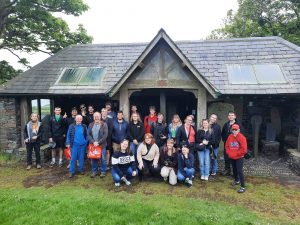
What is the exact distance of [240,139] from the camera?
6941 mm

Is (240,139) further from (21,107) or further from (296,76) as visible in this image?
(21,107)

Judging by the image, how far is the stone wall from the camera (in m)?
10.8

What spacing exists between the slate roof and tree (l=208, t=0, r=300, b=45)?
7.72 m

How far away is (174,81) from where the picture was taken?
29.9 feet

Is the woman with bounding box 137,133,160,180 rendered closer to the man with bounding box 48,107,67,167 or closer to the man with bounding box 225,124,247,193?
the man with bounding box 225,124,247,193

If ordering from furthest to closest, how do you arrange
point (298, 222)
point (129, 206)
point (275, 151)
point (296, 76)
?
point (275, 151) → point (296, 76) → point (129, 206) → point (298, 222)

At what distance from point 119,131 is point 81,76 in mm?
4241

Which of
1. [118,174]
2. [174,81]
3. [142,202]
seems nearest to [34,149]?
[118,174]

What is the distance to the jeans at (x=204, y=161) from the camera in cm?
769

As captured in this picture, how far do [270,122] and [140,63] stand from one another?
22.0 ft

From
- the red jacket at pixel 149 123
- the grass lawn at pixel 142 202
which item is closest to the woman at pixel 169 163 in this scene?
the grass lawn at pixel 142 202

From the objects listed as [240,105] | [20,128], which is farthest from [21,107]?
[240,105]

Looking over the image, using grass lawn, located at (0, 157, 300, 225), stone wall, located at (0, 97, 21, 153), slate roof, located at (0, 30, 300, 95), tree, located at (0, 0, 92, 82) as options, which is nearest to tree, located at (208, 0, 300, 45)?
slate roof, located at (0, 30, 300, 95)

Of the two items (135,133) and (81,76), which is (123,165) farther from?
(81,76)
